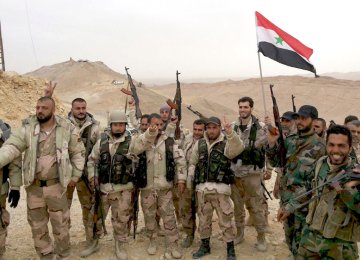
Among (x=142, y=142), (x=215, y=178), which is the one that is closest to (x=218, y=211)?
(x=215, y=178)

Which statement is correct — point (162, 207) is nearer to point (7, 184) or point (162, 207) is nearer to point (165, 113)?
point (165, 113)

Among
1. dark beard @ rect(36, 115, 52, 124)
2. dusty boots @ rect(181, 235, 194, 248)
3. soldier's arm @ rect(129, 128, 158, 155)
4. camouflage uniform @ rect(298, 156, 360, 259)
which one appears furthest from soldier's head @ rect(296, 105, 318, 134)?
dark beard @ rect(36, 115, 52, 124)

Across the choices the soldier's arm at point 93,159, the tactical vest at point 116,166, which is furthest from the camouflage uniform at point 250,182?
the soldier's arm at point 93,159

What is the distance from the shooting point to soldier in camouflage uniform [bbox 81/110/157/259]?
210 inches

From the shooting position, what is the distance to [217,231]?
21.7 ft

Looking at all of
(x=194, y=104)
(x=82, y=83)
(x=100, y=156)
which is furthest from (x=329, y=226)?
(x=82, y=83)

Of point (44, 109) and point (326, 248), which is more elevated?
point (44, 109)

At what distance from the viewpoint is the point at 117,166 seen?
209 inches

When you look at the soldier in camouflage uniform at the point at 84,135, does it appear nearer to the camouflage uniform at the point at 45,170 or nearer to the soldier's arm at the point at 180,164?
the camouflage uniform at the point at 45,170

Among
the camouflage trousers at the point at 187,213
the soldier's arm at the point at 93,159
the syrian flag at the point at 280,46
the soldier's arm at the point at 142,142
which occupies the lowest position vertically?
the camouflage trousers at the point at 187,213

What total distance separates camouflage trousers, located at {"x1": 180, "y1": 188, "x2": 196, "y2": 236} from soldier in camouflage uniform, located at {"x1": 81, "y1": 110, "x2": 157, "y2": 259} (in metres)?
0.92

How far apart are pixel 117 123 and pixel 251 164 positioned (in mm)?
2129

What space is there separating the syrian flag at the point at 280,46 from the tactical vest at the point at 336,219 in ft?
13.5

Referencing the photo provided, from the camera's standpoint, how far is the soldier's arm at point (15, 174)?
490cm
